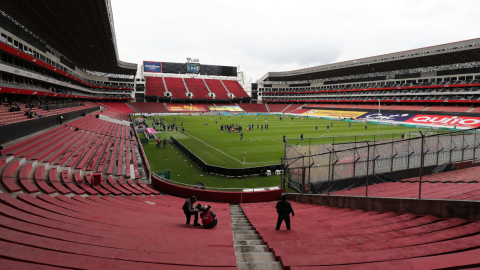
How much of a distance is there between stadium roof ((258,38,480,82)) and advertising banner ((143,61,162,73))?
57.4 meters

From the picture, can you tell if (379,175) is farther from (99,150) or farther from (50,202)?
(99,150)

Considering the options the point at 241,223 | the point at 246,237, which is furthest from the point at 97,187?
the point at 246,237

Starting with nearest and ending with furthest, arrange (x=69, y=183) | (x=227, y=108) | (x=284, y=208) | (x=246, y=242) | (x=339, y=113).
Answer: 1. (x=246, y=242)
2. (x=284, y=208)
3. (x=69, y=183)
4. (x=339, y=113)
5. (x=227, y=108)

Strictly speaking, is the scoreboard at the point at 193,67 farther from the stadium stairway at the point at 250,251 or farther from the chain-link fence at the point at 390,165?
the stadium stairway at the point at 250,251

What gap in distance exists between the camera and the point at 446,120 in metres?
53.4

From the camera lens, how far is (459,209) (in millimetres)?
5383

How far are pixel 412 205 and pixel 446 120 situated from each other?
61.0 meters

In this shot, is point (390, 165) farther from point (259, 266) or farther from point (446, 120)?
point (446, 120)

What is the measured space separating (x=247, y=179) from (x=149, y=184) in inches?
260

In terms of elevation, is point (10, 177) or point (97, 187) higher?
point (10, 177)

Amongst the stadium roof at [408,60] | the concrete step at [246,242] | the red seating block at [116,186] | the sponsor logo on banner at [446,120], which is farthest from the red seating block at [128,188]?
the stadium roof at [408,60]

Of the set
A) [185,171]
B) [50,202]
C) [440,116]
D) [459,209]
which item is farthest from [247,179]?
[440,116]

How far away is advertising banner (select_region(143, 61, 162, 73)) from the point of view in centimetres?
10189

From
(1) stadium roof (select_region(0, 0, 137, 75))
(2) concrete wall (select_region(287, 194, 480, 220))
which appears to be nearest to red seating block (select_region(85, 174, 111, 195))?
(2) concrete wall (select_region(287, 194, 480, 220))
